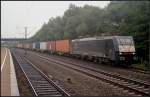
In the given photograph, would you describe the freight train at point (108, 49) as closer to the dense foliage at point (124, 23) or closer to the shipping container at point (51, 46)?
the dense foliage at point (124, 23)

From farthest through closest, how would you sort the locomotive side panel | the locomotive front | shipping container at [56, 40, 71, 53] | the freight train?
shipping container at [56, 40, 71, 53]
the locomotive side panel
the freight train
the locomotive front

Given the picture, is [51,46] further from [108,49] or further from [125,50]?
[125,50]

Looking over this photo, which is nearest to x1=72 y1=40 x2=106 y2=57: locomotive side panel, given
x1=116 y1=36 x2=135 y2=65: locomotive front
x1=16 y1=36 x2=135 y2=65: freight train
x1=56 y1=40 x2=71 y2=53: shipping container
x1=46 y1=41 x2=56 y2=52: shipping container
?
x1=16 y1=36 x2=135 y2=65: freight train

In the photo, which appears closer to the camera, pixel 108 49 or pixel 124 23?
pixel 108 49

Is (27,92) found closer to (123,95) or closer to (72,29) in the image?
(123,95)

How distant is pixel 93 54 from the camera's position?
113 feet

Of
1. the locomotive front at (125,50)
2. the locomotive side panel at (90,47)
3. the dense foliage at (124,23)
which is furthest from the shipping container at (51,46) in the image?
the locomotive front at (125,50)

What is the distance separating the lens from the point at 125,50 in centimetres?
2811

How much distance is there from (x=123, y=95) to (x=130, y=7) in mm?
33211

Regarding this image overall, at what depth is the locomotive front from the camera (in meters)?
27.7

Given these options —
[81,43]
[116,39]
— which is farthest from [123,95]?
[81,43]

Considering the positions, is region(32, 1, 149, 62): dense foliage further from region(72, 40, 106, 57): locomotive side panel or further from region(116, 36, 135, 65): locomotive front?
region(72, 40, 106, 57): locomotive side panel

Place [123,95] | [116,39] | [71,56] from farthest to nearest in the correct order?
[71,56]
[116,39]
[123,95]

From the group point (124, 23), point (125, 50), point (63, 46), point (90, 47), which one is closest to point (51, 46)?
point (63, 46)
